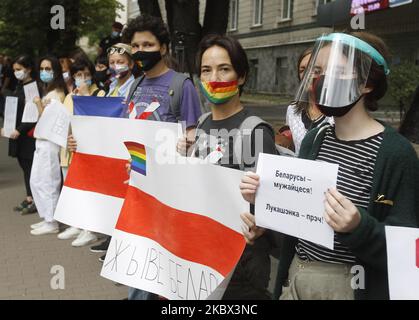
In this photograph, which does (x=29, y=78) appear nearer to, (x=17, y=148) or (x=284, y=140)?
(x=17, y=148)

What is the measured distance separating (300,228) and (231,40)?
110 centimetres

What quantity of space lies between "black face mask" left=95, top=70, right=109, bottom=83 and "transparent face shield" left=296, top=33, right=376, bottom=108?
4165 mm

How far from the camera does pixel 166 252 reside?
8.77 feet

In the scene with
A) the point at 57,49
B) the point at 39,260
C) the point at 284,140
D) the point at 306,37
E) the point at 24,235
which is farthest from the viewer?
the point at 306,37

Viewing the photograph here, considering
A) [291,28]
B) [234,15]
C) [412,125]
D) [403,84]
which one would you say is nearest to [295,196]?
[412,125]

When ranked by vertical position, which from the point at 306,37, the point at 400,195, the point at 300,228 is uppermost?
the point at 306,37

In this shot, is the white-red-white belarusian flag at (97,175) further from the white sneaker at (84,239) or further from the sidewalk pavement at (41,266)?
the white sneaker at (84,239)

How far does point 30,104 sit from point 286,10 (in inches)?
1036

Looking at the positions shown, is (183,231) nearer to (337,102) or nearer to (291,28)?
(337,102)

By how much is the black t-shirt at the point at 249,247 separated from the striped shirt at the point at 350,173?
0.36 meters

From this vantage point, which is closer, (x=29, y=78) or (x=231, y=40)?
(x=231, y=40)

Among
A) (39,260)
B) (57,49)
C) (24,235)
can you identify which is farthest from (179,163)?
(57,49)

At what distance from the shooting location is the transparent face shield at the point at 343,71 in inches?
72.1

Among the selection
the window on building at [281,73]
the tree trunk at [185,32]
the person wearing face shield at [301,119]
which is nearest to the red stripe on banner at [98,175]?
the person wearing face shield at [301,119]
